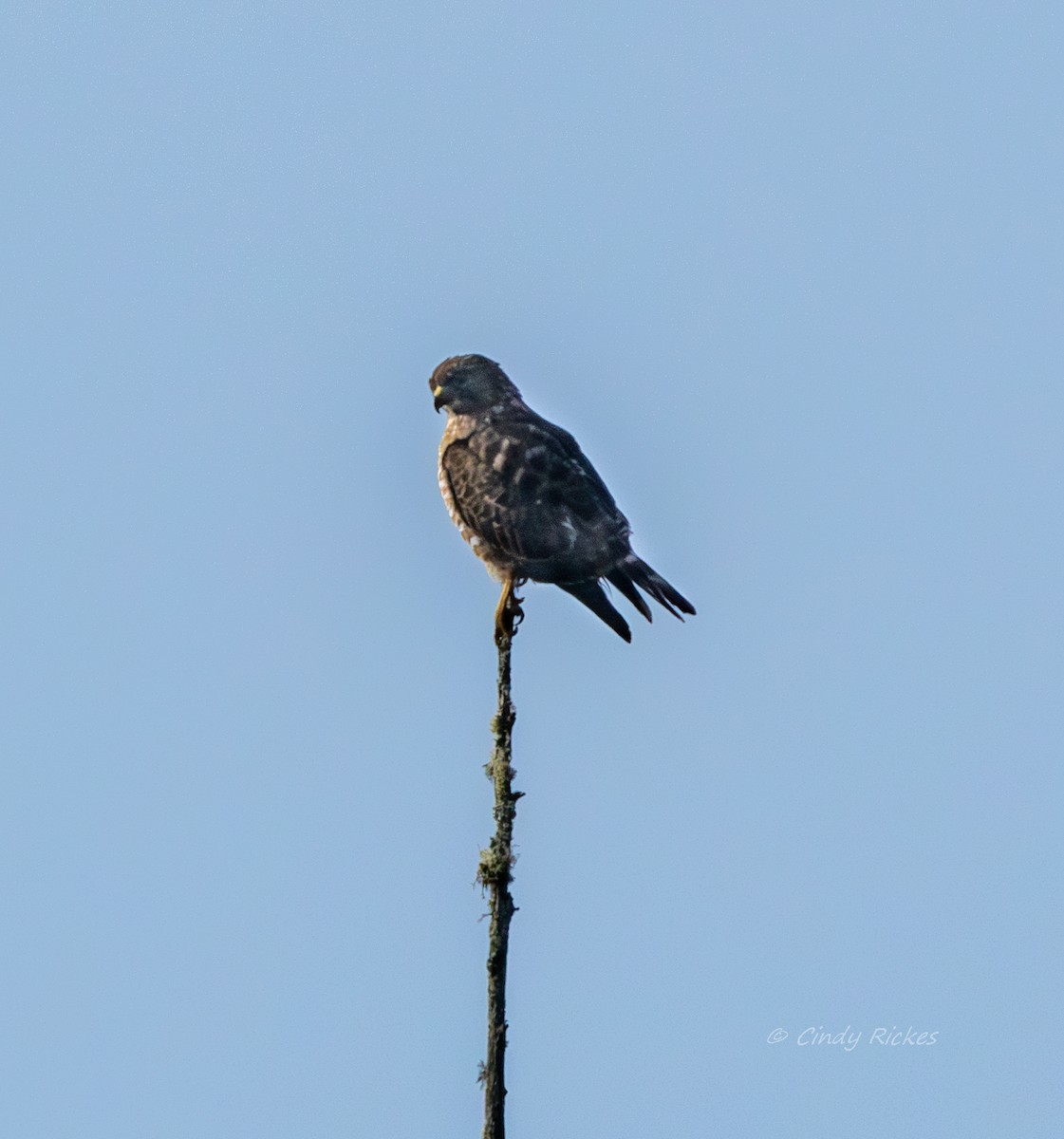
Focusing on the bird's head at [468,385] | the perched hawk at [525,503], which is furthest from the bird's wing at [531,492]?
the bird's head at [468,385]

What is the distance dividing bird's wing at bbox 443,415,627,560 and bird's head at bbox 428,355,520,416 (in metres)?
0.36

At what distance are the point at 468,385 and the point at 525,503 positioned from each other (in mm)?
1283

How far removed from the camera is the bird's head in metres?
12.3

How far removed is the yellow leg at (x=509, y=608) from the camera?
10930 mm

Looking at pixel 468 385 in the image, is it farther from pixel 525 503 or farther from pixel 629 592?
pixel 629 592

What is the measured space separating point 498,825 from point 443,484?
4735 millimetres

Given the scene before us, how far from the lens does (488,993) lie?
703cm

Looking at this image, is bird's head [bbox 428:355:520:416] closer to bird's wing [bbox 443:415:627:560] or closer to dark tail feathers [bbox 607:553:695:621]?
bird's wing [bbox 443:415:627:560]

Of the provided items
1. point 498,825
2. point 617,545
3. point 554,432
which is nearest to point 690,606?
point 617,545

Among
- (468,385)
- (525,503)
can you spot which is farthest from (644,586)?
(468,385)

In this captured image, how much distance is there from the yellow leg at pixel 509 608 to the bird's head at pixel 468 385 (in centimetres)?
146

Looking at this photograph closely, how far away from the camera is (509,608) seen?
36.4ft

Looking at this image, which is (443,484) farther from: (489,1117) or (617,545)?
(489,1117)

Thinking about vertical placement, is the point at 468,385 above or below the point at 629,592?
above
